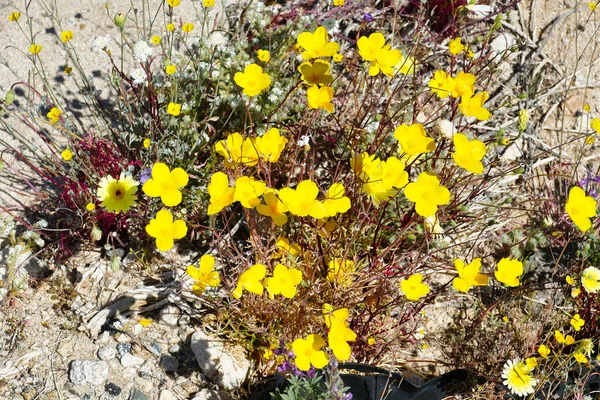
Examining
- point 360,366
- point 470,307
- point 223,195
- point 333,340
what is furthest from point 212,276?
point 470,307

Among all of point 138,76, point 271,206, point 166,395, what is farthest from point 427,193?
point 138,76

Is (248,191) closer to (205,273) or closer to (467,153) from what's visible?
(205,273)

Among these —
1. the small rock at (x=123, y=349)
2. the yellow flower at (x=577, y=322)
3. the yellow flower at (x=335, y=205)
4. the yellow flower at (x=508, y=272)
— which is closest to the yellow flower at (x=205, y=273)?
the yellow flower at (x=335, y=205)

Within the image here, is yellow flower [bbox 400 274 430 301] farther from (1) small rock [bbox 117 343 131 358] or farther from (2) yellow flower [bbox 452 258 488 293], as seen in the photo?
(1) small rock [bbox 117 343 131 358]

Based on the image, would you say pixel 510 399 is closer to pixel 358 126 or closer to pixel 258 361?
pixel 258 361

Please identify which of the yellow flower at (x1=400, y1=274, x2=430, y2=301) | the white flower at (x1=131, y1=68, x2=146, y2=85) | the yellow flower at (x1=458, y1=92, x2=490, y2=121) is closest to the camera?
the yellow flower at (x1=400, y1=274, x2=430, y2=301)

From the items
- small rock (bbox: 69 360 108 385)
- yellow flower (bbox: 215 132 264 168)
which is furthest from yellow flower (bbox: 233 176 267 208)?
small rock (bbox: 69 360 108 385)
